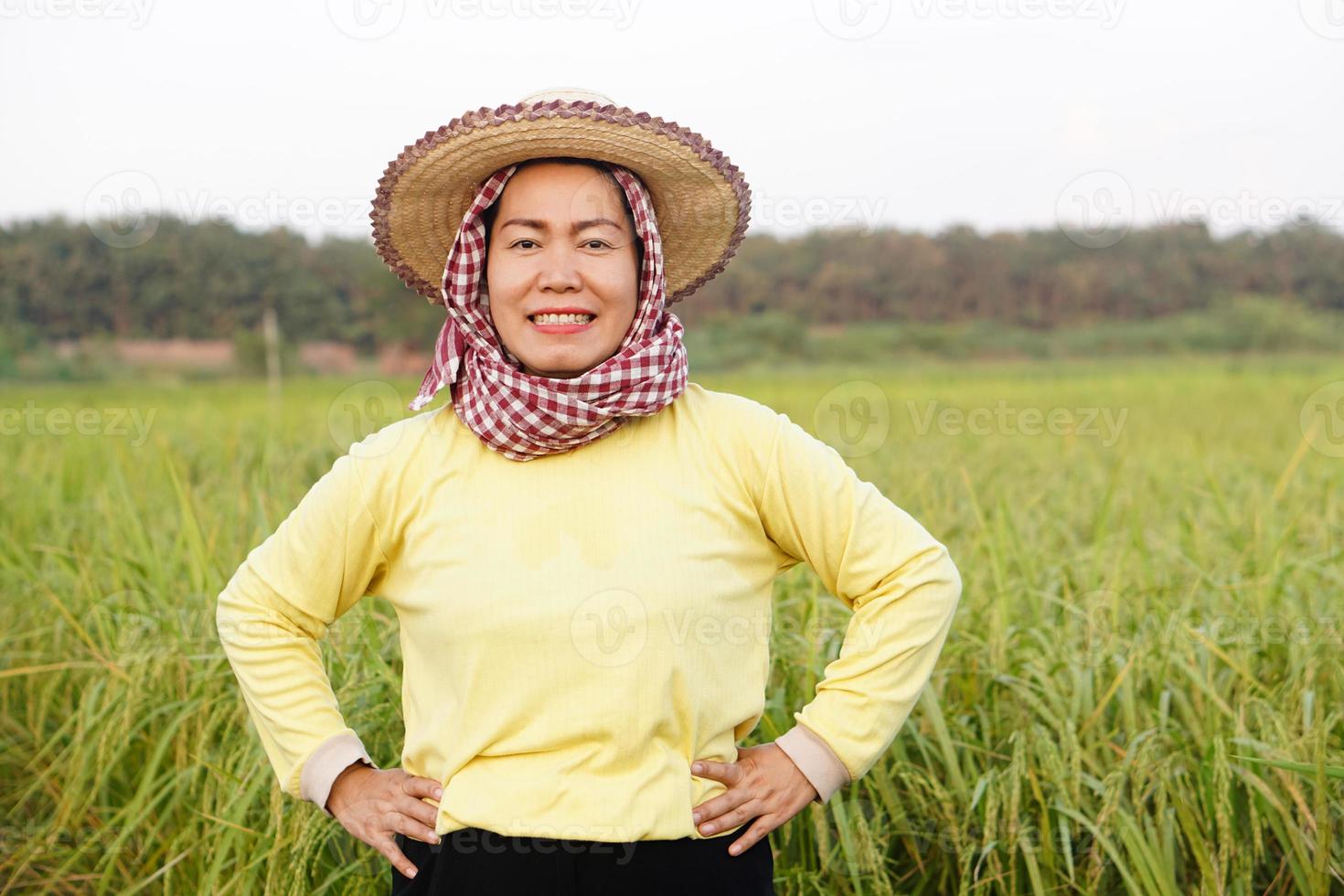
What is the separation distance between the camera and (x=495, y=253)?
1.40m

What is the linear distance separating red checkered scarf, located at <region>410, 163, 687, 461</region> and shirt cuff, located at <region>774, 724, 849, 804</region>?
441 millimetres

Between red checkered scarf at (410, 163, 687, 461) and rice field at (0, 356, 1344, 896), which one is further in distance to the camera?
rice field at (0, 356, 1344, 896)

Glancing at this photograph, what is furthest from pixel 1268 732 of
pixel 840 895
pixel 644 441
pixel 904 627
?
pixel 644 441

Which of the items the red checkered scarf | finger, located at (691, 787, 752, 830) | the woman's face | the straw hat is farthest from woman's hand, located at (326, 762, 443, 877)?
the straw hat

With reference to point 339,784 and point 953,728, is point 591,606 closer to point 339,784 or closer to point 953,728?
point 339,784

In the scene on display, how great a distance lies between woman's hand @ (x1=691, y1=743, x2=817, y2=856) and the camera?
1.30 m

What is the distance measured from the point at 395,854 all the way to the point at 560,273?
28.7 inches

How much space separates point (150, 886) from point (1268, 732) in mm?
2100

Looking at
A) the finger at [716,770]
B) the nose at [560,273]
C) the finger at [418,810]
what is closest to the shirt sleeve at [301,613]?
the finger at [418,810]

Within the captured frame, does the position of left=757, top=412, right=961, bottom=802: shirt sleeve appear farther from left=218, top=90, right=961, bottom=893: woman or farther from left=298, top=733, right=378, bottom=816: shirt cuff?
left=298, top=733, right=378, bottom=816: shirt cuff

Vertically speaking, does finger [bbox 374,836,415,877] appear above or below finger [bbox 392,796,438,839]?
below

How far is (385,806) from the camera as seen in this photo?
134 cm

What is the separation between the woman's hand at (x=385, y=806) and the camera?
4.32 feet

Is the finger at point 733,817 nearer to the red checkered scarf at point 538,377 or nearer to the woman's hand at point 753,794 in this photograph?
the woman's hand at point 753,794
